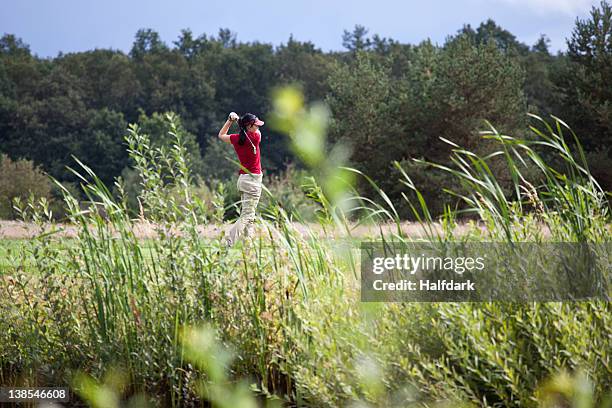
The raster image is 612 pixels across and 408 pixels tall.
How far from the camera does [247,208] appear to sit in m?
4.88

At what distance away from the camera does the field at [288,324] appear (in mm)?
2426

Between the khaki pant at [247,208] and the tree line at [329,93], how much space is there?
327 inches

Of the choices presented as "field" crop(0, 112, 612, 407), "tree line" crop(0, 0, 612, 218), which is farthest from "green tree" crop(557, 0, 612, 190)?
"field" crop(0, 112, 612, 407)

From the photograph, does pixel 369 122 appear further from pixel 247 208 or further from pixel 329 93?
pixel 247 208

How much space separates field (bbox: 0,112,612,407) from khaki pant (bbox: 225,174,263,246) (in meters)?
0.09

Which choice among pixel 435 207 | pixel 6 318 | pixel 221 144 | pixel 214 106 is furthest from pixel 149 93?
pixel 6 318

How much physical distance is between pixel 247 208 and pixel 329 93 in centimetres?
2050

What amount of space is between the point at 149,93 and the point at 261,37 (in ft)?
38.2

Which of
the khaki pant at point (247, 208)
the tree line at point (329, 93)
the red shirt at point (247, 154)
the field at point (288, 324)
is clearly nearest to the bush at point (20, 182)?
the tree line at point (329, 93)

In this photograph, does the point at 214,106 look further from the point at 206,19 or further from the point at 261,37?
the point at 206,19

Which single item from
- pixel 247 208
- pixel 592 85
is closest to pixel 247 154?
pixel 247 208

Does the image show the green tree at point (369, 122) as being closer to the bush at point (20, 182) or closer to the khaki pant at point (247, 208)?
the bush at point (20, 182)

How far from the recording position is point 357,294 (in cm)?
300

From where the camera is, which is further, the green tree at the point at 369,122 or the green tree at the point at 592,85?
the green tree at the point at 369,122
